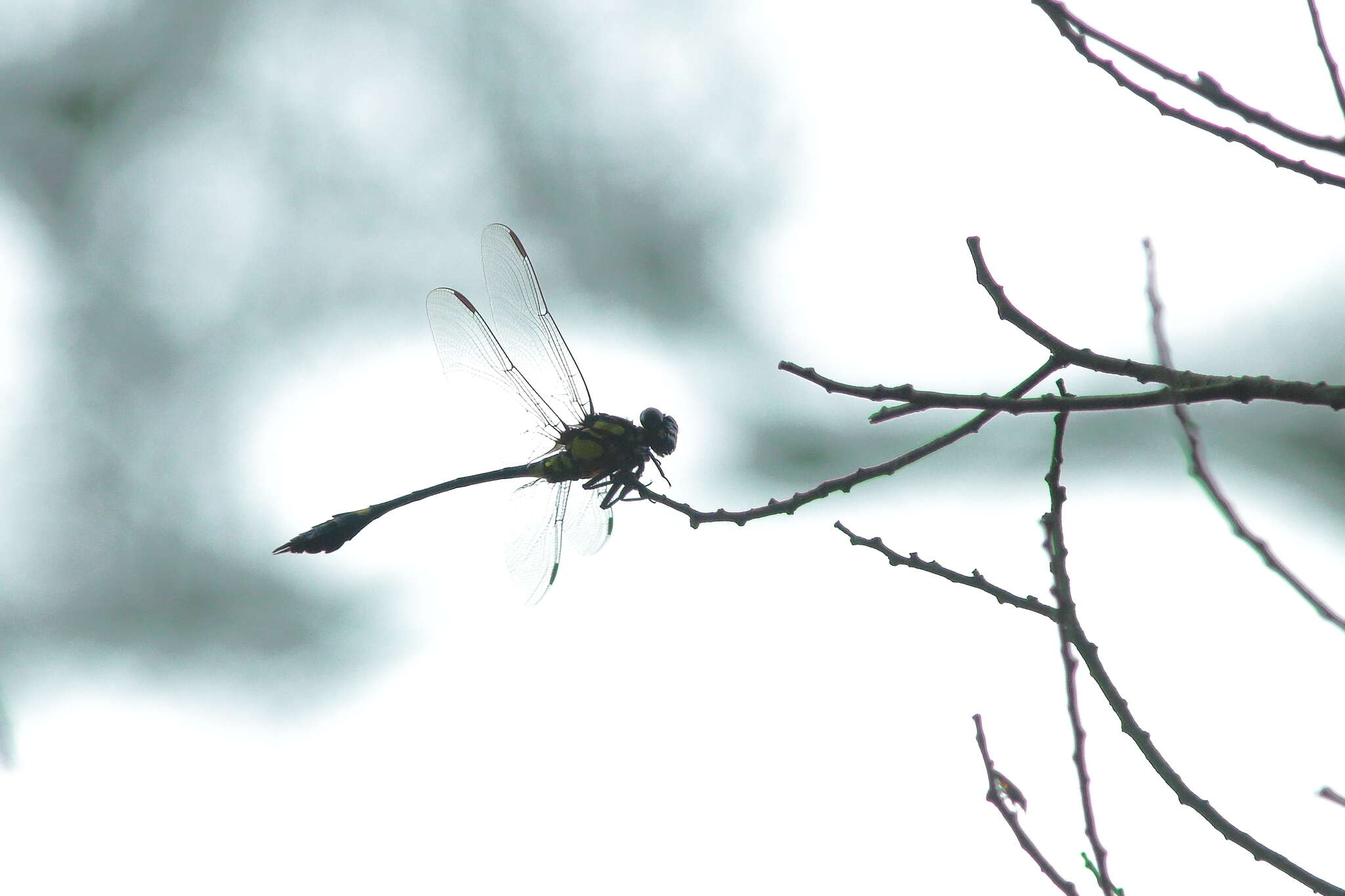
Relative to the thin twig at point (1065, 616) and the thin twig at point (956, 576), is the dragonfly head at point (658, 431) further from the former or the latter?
the thin twig at point (1065, 616)

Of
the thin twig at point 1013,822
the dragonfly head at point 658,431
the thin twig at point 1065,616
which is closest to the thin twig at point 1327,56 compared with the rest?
the thin twig at point 1065,616

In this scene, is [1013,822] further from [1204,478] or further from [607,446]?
[607,446]

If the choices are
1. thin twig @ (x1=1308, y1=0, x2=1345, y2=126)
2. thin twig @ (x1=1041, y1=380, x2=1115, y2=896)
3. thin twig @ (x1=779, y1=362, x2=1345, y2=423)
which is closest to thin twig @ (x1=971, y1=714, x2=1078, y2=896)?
thin twig @ (x1=1041, y1=380, x2=1115, y2=896)

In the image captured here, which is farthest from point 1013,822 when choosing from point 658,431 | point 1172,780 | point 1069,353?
point 658,431

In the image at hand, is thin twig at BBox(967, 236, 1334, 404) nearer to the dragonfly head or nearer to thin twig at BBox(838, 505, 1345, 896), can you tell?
thin twig at BBox(838, 505, 1345, 896)

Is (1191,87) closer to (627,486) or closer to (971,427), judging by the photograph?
(971,427)
